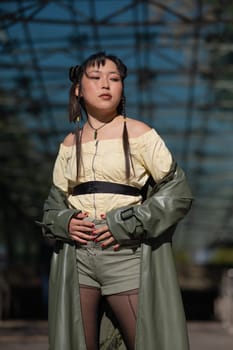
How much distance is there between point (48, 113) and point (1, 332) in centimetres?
713

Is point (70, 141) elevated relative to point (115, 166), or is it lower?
elevated

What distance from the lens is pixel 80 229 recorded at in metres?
2.91

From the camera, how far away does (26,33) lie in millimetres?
14117

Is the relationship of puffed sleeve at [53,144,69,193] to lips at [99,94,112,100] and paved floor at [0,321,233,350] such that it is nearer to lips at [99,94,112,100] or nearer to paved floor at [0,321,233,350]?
lips at [99,94,112,100]

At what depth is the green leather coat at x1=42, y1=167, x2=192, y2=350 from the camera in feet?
9.34

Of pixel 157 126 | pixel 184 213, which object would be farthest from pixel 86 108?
pixel 157 126

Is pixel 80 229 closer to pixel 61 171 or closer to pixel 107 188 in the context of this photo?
pixel 107 188

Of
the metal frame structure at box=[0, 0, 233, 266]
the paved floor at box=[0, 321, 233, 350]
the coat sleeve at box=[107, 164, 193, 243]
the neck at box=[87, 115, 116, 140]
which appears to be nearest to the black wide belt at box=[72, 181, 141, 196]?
the coat sleeve at box=[107, 164, 193, 243]

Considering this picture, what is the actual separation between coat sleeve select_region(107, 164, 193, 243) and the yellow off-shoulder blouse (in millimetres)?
91

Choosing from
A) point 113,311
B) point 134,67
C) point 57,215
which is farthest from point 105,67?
point 134,67

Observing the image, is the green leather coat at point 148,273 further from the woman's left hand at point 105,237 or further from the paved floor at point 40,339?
the paved floor at point 40,339

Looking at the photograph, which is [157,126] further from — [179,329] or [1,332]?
[179,329]

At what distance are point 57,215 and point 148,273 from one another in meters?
0.38

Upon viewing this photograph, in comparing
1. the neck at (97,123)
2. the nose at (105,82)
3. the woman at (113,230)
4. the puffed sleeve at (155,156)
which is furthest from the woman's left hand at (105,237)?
the nose at (105,82)
